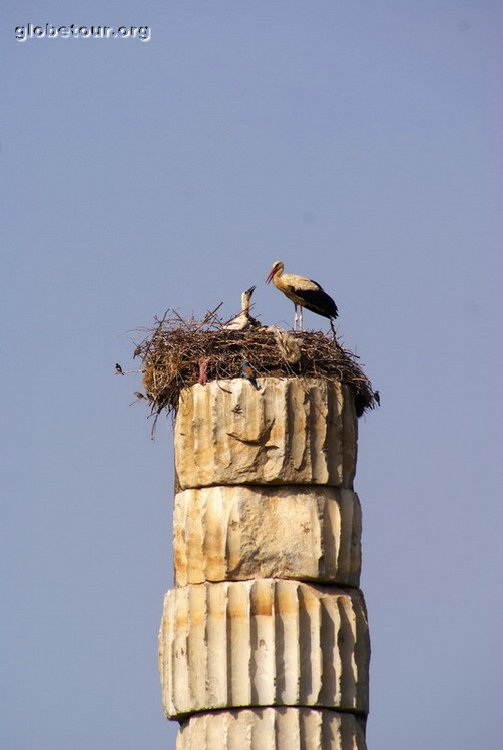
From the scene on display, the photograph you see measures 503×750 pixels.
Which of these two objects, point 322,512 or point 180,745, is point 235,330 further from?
point 180,745

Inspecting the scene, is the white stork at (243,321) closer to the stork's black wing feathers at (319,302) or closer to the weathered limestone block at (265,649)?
the stork's black wing feathers at (319,302)

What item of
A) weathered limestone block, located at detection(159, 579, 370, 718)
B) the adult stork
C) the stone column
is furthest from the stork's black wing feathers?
weathered limestone block, located at detection(159, 579, 370, 718)

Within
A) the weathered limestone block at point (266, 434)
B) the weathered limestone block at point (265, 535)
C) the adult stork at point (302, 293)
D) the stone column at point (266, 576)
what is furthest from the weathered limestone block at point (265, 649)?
the adult stork at point (302, 293)

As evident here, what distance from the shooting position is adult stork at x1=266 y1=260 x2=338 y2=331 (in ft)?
76.1

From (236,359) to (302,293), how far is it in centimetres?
344

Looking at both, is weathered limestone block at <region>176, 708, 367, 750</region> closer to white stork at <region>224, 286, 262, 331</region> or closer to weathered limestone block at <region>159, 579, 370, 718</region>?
weathered limestone block at <region>159, 579, 370, 718</region>

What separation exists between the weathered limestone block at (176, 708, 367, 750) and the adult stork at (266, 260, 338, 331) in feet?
15.7

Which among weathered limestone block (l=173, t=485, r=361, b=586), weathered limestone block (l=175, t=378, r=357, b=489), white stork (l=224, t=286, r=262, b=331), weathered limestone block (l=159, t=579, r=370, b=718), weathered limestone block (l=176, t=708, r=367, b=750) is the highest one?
white stork (l=224, t=286, r=262, b=331)

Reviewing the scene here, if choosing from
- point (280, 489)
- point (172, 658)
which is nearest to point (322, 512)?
point (280, 489)

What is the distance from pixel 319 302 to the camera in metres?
23.3

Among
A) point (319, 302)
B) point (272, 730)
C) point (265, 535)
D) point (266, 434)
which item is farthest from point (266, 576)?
point (319, 302)

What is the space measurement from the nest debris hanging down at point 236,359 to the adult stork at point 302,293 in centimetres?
197

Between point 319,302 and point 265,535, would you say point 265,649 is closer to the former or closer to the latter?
point 265,535

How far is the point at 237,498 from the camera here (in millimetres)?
19672
